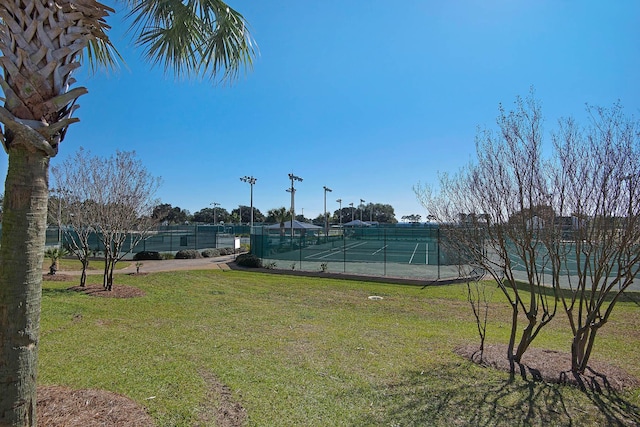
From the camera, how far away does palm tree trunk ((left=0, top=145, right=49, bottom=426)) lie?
2420 millimetres

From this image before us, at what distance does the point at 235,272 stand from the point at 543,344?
569 inches

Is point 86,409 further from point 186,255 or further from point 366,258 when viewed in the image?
point 366,258

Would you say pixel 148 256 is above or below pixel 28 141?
below

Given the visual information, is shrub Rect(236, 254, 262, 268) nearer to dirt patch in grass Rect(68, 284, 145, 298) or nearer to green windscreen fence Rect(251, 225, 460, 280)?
green windscreen fence Rect(251, 225, 460, 280)

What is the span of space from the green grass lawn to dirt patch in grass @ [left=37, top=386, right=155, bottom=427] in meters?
0.16

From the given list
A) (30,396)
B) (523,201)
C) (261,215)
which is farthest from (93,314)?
(261,215)

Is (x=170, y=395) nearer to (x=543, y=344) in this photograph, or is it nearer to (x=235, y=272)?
(x=543, y=344)

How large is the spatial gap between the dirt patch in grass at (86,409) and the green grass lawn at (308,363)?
16 centimetres

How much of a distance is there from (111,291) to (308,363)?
8.63m

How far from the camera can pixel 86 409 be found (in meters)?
3.27

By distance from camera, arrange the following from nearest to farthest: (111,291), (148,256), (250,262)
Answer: (111,291)
(250,262)
(148,256)

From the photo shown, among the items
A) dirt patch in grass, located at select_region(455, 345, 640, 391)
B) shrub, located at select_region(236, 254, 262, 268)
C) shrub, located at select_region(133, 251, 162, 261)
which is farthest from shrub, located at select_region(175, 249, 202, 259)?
dirt patch in grass, located at select_region(455, 345, 640, 391)

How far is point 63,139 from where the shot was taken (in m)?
2.83

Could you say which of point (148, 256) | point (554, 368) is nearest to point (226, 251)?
point (148, 256)
